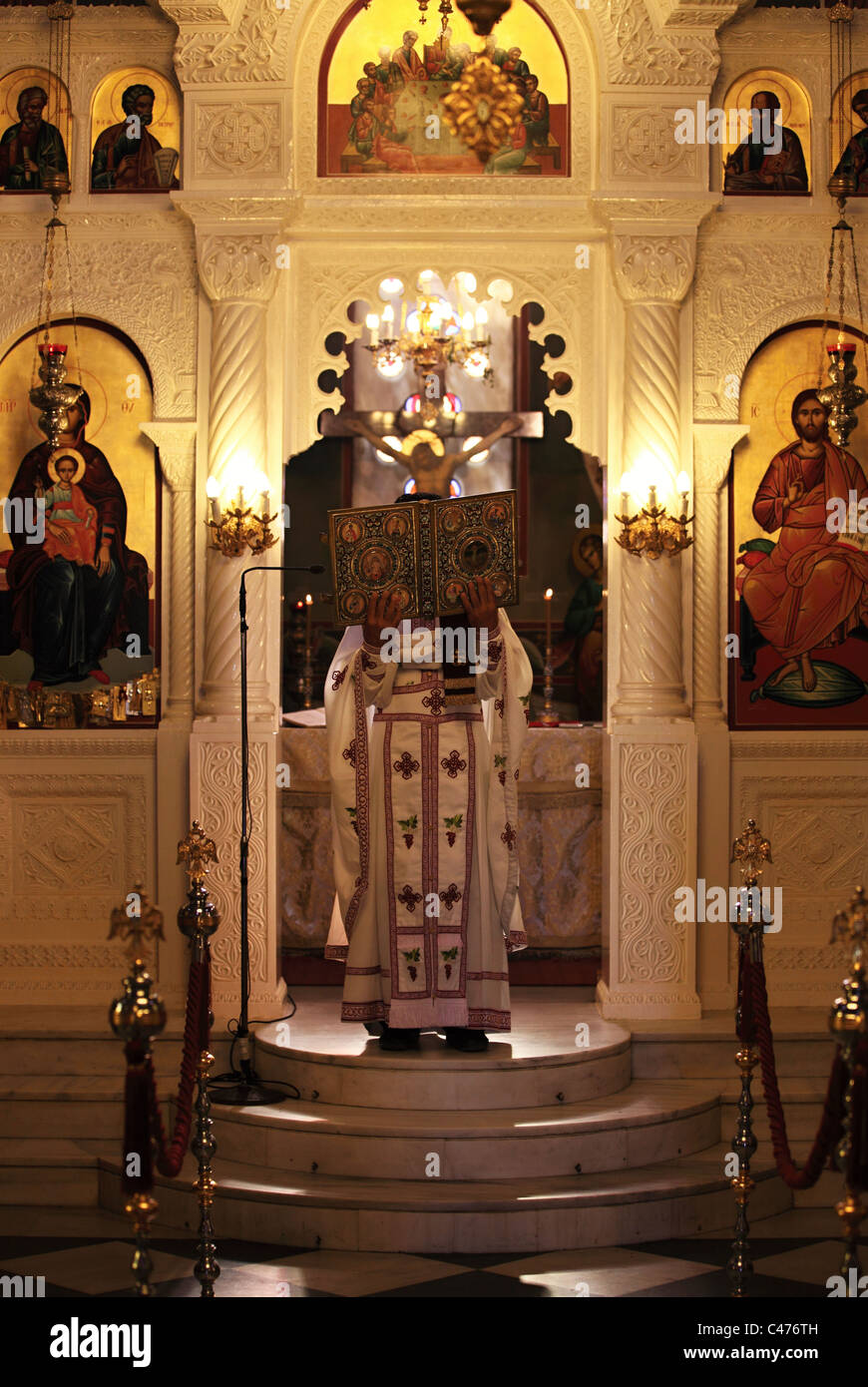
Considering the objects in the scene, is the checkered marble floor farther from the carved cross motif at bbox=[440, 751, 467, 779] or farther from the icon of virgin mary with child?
the icon of virgin mary with child

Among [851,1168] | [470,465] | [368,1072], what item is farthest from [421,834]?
[470,465]

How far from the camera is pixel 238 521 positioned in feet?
27.5

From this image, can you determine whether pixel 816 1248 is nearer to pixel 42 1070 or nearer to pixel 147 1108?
Answer: pixel 147 1108

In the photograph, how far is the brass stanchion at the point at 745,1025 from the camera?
5918 mm

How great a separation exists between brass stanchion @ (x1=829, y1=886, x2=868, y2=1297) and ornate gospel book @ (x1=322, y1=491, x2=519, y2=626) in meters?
2.80

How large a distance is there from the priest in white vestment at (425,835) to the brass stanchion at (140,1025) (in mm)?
2481

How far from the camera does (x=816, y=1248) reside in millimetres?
6535

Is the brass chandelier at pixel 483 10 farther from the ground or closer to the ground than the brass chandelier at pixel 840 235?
closer to the ground

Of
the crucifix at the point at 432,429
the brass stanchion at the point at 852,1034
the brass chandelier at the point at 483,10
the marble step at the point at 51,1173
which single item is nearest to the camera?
the brass stanchion at the point at 852,1034

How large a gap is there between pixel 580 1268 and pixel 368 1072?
1283 mm

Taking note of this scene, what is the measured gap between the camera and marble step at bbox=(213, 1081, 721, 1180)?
6.70m

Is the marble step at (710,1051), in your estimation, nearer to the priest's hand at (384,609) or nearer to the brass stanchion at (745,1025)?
the brass stanchion at (745,1025)

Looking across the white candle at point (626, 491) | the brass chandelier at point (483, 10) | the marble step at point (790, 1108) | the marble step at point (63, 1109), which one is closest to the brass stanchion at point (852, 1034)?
the brass chandelier at point (483, 10)

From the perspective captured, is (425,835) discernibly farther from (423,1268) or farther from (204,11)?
(204,11)
